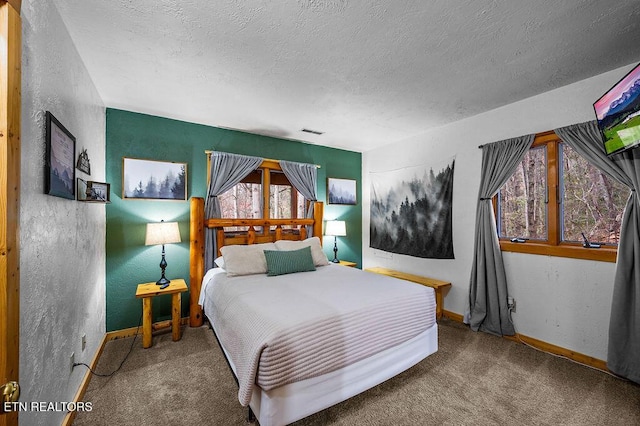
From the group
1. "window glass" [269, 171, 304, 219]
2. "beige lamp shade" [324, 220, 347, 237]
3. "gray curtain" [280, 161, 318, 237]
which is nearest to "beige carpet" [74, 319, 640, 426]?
"window glass" [269, 171, 304, 219]

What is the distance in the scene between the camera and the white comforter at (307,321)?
1.59m

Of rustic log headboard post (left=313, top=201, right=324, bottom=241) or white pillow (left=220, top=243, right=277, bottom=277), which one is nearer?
white pillow (left=220, top=243, right=277, bottom=277)

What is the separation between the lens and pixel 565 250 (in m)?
2.56

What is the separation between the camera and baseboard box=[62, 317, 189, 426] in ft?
5.69

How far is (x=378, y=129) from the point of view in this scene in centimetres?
383

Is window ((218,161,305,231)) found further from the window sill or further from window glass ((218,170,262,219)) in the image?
the window sill

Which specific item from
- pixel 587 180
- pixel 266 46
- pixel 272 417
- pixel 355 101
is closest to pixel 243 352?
pixel 272 417

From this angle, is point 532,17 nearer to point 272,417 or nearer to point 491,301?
point 491,301

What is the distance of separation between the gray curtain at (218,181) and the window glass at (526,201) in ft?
11.1

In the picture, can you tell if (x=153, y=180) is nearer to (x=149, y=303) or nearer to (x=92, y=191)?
(x=92, y=191)

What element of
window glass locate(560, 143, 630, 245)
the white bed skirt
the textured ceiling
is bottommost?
the white bed skirt

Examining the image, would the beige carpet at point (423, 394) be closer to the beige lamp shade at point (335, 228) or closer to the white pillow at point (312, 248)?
the white pillow at point (312, 248)

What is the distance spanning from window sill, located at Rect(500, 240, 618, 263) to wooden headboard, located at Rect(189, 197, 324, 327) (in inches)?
105

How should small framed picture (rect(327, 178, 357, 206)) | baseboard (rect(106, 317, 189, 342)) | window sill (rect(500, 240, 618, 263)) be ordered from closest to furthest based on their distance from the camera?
window sill (rect(500, 240, 618, 263)), baseboard (rect(106, 317, 189, 342)), small framed picture (rect(327, 178, 357, 206))
